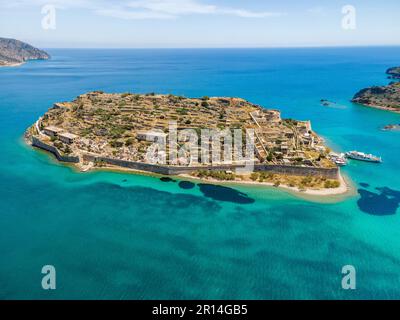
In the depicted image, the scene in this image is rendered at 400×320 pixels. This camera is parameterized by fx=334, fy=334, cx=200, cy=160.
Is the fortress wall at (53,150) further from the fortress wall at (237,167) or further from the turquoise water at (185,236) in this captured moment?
the fortress wall at (237,167)

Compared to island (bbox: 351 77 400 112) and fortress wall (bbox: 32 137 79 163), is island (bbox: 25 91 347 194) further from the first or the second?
island (bbox: 351 77 400 112)

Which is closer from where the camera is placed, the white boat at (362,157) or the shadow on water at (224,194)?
the shadow on water at (224,194)

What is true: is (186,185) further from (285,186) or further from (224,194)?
(285,186)

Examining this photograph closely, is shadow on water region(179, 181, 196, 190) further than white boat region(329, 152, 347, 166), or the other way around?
white boat region(329, 152, 347, 166)

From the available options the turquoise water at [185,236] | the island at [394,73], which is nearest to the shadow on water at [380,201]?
the turquoise water at [185,236]

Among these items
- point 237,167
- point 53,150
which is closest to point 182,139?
point 237,167

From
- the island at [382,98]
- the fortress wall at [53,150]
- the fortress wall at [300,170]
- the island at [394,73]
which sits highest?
the island at [394,73]

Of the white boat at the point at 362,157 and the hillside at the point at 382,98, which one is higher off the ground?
the hillside at the point at 382,98

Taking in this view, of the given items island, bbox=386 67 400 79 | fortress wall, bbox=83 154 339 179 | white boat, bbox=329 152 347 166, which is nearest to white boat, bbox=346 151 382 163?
white boat, bbox=329 152 347 166
